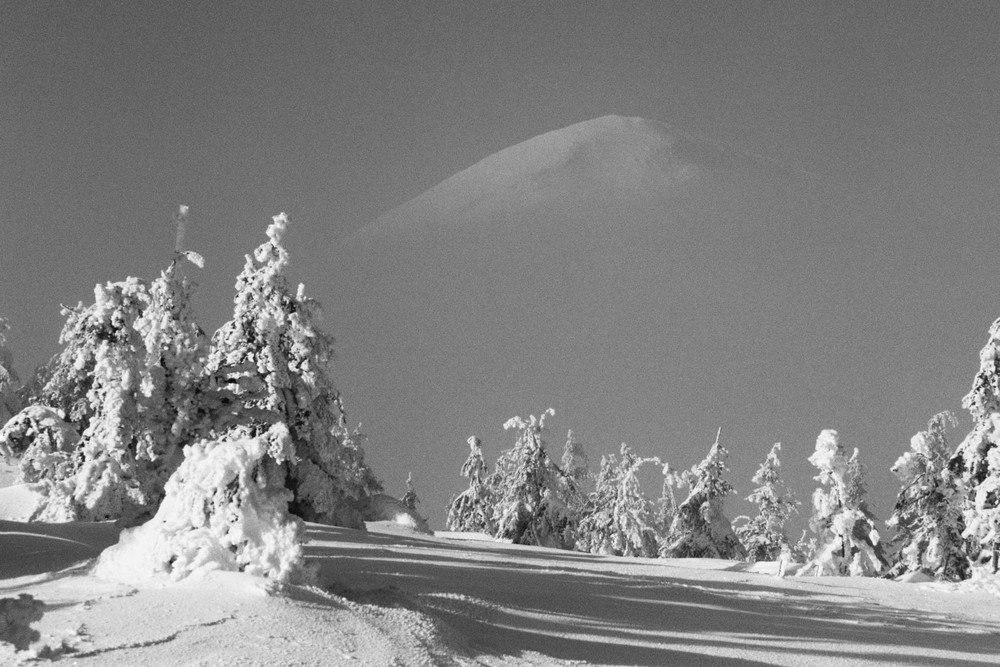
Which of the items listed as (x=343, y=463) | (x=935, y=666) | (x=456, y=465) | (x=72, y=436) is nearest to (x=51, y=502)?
(x=72, y=436)

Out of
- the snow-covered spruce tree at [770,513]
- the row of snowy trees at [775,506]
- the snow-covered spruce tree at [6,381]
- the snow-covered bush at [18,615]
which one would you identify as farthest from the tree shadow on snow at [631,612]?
the snow-covered spruce tree at [770,513]

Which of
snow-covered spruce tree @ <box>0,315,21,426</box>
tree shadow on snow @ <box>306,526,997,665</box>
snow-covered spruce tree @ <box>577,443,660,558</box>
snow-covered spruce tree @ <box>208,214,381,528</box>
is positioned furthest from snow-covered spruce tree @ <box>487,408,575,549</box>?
tree shadow on snow @ <box>306,526,997,665</box>

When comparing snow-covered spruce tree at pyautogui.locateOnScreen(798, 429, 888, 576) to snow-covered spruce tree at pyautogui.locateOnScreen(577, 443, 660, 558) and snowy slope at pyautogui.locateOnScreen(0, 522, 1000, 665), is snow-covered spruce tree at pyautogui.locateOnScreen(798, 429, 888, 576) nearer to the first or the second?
snowy slope at pyautogui.locateOnScreen(0, 522, 1000, 665)

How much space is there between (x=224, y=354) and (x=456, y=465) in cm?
12863

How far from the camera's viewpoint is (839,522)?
32500mm

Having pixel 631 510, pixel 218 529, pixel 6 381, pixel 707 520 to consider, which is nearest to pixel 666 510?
pixel 631 510

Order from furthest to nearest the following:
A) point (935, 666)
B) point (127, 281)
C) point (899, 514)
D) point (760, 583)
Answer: point (899, 514) → point (127, 281) → point (760, 583) → point (935, 666)

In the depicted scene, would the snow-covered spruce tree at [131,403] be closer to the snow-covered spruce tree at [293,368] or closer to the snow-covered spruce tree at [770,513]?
the snow-covered spruce tree at [293,368]

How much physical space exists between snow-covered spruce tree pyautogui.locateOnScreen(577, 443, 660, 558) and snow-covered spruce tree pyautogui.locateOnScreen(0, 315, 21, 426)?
26.2m

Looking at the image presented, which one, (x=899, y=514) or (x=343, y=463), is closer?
(x=343, y=463)

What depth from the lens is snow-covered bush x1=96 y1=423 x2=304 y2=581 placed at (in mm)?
12000

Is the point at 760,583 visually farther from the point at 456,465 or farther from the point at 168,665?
the point at 456,465

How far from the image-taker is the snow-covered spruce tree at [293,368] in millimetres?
27172

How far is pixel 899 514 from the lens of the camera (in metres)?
34.0
